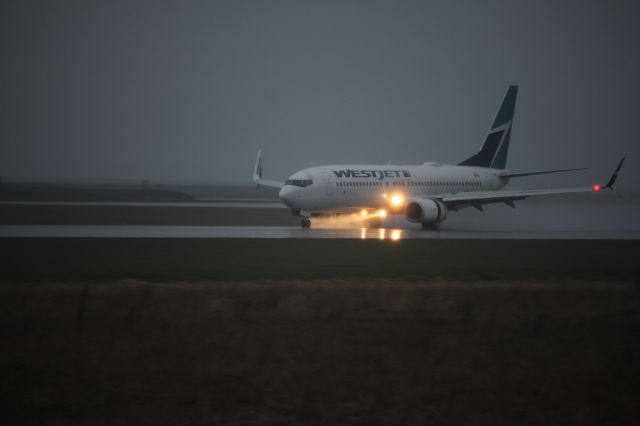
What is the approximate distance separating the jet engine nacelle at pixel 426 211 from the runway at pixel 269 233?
0.86 meters

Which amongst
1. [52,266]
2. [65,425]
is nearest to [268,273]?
[52,266]

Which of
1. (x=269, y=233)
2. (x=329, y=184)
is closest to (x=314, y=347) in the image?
(x=269, y=233)

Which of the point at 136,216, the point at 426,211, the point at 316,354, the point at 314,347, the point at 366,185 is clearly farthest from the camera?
the point at 136,216

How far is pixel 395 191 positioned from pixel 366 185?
8.18 ft

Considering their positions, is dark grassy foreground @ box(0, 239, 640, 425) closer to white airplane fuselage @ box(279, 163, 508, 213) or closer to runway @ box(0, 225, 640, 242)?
runway @ box(0, 225, 640, 242)

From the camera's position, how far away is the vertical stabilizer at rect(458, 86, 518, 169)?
183 ft

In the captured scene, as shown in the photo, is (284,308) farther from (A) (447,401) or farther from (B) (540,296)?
(B) (540,296)

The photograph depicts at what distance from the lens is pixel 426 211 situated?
43.7 m

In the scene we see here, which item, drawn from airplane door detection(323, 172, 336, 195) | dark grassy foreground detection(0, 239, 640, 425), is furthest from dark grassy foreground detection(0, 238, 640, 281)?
airplane door detection(323, 172, 336, 195)

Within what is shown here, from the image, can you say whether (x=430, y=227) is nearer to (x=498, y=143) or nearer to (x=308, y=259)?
(x=498, y=143)

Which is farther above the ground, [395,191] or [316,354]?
[395,191]

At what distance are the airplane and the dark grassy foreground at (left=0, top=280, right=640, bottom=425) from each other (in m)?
23.4

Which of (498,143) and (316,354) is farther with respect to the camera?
(498,143)

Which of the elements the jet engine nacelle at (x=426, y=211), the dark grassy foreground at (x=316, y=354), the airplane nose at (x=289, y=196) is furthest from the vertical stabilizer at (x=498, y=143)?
the dark grassy foreground at (x=316, y=354)
